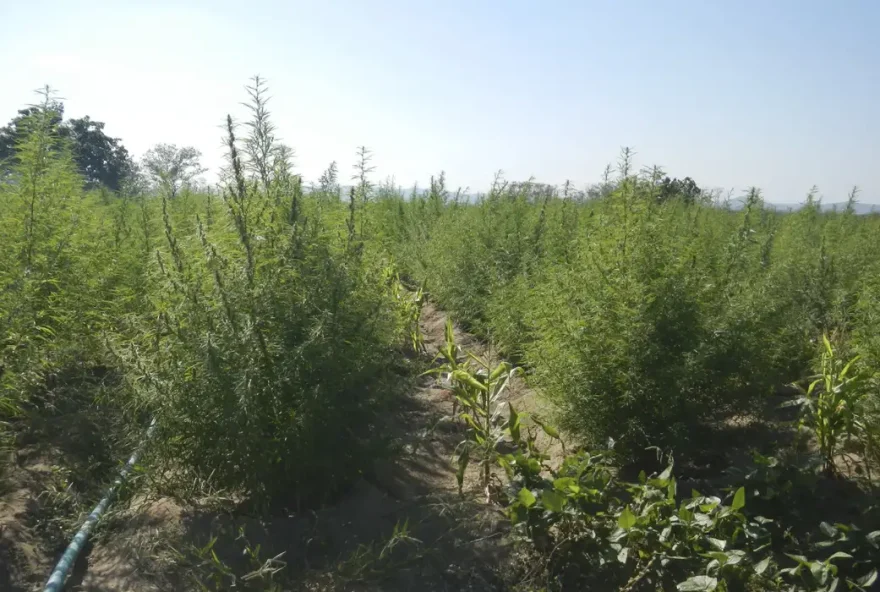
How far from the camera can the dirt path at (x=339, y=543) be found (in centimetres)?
291

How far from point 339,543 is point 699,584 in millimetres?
1637

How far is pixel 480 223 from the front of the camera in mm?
8828

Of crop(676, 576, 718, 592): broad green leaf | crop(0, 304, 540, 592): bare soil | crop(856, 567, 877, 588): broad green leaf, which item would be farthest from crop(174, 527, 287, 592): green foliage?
crop(856, 567, 877, 588): broad green leaf

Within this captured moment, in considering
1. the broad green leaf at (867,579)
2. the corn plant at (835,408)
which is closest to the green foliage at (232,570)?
the broad green leaf at (867,579)

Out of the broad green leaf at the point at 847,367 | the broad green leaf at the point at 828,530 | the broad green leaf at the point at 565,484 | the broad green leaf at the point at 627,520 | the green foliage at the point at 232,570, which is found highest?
the broad green leaf at the point at 847,367

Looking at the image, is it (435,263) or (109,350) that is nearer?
(109,350)

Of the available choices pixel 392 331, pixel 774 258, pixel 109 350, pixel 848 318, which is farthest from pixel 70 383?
pixel 774 258

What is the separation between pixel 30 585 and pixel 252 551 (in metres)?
1.07

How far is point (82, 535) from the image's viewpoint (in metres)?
3.06

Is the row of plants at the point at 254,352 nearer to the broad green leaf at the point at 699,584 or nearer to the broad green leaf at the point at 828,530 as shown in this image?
the broad green leaf at the point at 699,584

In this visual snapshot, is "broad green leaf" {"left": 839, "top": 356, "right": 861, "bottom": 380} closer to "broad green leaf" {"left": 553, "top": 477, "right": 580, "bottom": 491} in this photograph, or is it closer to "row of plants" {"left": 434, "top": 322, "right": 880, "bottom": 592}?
"row of plants" {"left": 434, "top": 322, "right": 880, "bottom": 592}

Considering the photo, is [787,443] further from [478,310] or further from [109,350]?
[109,350]

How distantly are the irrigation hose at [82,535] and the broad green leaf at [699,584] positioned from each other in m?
2.52

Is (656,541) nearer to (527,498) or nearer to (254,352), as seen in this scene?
(527,498)
